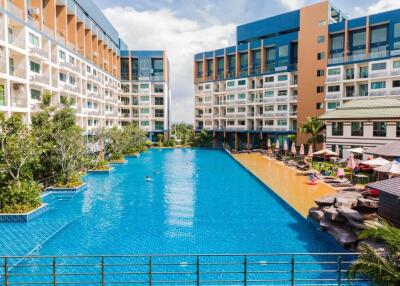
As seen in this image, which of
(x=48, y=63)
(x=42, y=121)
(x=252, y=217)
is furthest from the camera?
(x=48, y=63)

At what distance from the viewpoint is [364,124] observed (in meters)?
35.0

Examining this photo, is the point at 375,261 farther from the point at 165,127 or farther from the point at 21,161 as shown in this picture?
the point at 165,127

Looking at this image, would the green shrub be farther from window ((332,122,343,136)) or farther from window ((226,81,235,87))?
window ((226,81,235,87))

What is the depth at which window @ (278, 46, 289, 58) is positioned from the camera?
53.3m

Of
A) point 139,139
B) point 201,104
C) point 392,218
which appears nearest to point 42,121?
point 392,218

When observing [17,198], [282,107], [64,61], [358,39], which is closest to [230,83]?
[282,107]

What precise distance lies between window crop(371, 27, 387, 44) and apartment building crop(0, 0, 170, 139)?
40.6 m

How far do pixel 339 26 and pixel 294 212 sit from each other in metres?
37.5

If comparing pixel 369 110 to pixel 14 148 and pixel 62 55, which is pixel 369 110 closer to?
pixel 14 148

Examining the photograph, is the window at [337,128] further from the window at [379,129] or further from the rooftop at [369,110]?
the window at [379,129]

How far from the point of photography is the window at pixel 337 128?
37.6 m

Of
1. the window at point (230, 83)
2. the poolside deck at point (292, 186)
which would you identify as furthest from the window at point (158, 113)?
the poolside deck at point (292, 186)

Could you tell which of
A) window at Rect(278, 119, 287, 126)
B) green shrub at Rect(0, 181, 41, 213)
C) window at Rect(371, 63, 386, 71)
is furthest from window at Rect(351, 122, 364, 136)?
green shrub at Rect(0, 181, 41, 213)

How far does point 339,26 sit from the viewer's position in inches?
1799
